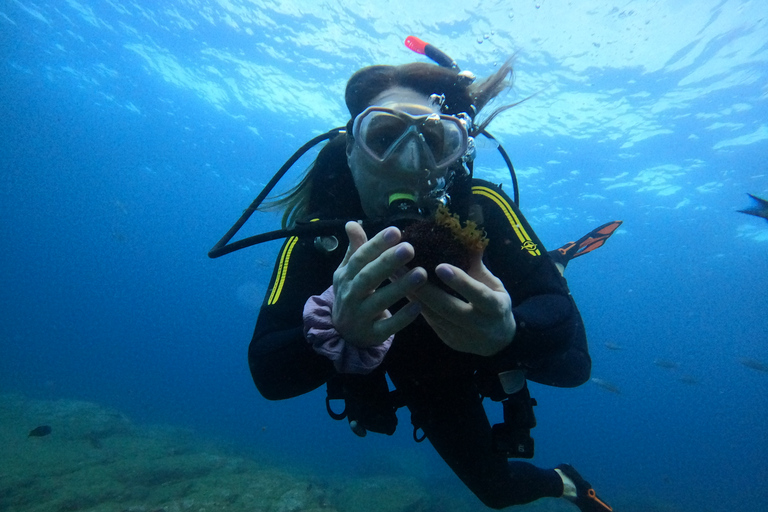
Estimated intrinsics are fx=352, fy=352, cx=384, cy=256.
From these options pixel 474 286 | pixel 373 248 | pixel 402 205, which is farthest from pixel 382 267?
pixel 402 205

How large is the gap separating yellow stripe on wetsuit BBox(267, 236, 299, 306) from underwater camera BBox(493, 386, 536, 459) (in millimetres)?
2173

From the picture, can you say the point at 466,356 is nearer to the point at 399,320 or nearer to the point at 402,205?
the point at 402,205

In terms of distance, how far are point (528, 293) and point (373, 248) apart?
1654mm

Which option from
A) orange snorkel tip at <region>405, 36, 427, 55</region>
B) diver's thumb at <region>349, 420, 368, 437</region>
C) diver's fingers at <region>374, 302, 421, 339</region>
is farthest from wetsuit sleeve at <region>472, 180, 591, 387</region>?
orange snorkel tip at <region>405, 36, 427, 55</region>

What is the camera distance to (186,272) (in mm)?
116875

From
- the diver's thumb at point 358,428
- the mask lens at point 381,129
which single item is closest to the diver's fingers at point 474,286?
the mask lens at point 381,129

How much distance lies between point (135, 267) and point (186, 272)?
1938 centimetres

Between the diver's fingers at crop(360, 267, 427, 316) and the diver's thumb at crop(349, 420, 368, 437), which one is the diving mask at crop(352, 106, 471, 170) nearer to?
the diver's fingers at crop(360, 267, 427, 316)

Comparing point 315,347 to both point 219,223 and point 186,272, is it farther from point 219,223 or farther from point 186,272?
point 186,272

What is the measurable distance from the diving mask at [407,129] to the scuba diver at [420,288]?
11 millimetres

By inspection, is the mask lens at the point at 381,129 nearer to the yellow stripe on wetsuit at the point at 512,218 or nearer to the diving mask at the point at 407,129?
the diving mask at the point at 407,129

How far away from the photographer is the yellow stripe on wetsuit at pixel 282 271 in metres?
2.81

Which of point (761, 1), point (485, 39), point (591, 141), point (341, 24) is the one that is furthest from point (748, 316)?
point (341, 24)

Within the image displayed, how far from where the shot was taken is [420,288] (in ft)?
4.30
